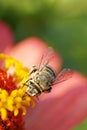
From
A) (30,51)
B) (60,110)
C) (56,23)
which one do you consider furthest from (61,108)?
(56,23)

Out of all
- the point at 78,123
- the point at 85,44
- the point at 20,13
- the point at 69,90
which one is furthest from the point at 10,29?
the point at 78,123

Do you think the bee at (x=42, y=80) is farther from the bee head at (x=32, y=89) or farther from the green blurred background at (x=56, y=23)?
the green blurred background at (x=56, y=23)

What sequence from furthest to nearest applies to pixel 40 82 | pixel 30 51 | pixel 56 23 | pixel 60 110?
1. pixel 56 23
2. pixel 30 51
3. pixel 60 110
4. pixel 40 82

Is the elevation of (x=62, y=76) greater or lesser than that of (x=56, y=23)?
lesser

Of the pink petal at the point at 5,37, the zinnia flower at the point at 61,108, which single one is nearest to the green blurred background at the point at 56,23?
the pink petal at the point at 5,37

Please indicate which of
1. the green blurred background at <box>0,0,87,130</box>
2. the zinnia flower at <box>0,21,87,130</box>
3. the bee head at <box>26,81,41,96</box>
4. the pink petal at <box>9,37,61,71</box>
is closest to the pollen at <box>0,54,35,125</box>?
the bee head at <box>26,81,41,96</box>

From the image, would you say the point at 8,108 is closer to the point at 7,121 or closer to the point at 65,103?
the point at 7,121

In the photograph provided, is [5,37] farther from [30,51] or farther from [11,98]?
[11,98]
